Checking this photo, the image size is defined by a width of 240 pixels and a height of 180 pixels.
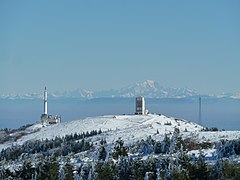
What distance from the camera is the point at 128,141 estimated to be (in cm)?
7169

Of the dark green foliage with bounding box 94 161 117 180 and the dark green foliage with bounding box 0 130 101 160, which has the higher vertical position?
the dark green foliage with bounding box 94 161 117 180

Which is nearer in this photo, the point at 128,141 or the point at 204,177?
the point at 204,177

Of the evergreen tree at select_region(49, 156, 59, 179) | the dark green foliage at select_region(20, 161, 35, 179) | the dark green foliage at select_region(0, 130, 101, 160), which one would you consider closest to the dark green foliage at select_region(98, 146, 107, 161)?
the evergreen tree at select_region(49, 156, 59, 179)

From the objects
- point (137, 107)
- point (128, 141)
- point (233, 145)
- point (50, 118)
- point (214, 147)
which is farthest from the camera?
point (50, 118)

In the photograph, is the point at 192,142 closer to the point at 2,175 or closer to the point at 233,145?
the point at 233,145

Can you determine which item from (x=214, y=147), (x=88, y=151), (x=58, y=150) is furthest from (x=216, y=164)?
(x=58, y=150)

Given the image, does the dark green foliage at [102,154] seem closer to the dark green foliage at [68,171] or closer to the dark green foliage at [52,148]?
the dark green foliage at [68,171]

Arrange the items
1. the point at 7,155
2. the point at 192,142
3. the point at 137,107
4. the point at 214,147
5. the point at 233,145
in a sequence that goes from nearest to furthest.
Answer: the point at 233,145 → the point at 214,147 → the point at 192,142 → the point at 7,155 → the point at 137,107

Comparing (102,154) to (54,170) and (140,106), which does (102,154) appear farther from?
(140,106)

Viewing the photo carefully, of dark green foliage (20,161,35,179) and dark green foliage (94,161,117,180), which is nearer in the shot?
dark green foliage (94,161,117,180)

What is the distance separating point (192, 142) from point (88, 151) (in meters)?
12.1

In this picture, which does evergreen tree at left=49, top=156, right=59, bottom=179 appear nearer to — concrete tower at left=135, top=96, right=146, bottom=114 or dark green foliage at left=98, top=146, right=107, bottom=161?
dark green foliage at left=98, top=146, right=107, bottom=161

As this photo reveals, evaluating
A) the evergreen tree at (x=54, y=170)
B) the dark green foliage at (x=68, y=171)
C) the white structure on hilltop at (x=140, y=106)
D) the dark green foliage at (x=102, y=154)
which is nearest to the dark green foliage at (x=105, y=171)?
the dark green foliage at (x=68, y=171)

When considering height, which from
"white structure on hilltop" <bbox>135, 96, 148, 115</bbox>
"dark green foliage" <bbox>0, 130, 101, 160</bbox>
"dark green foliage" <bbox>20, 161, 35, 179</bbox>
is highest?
"white structure on hilltop" <bbox>135, 96, 148, 115</bbox>
